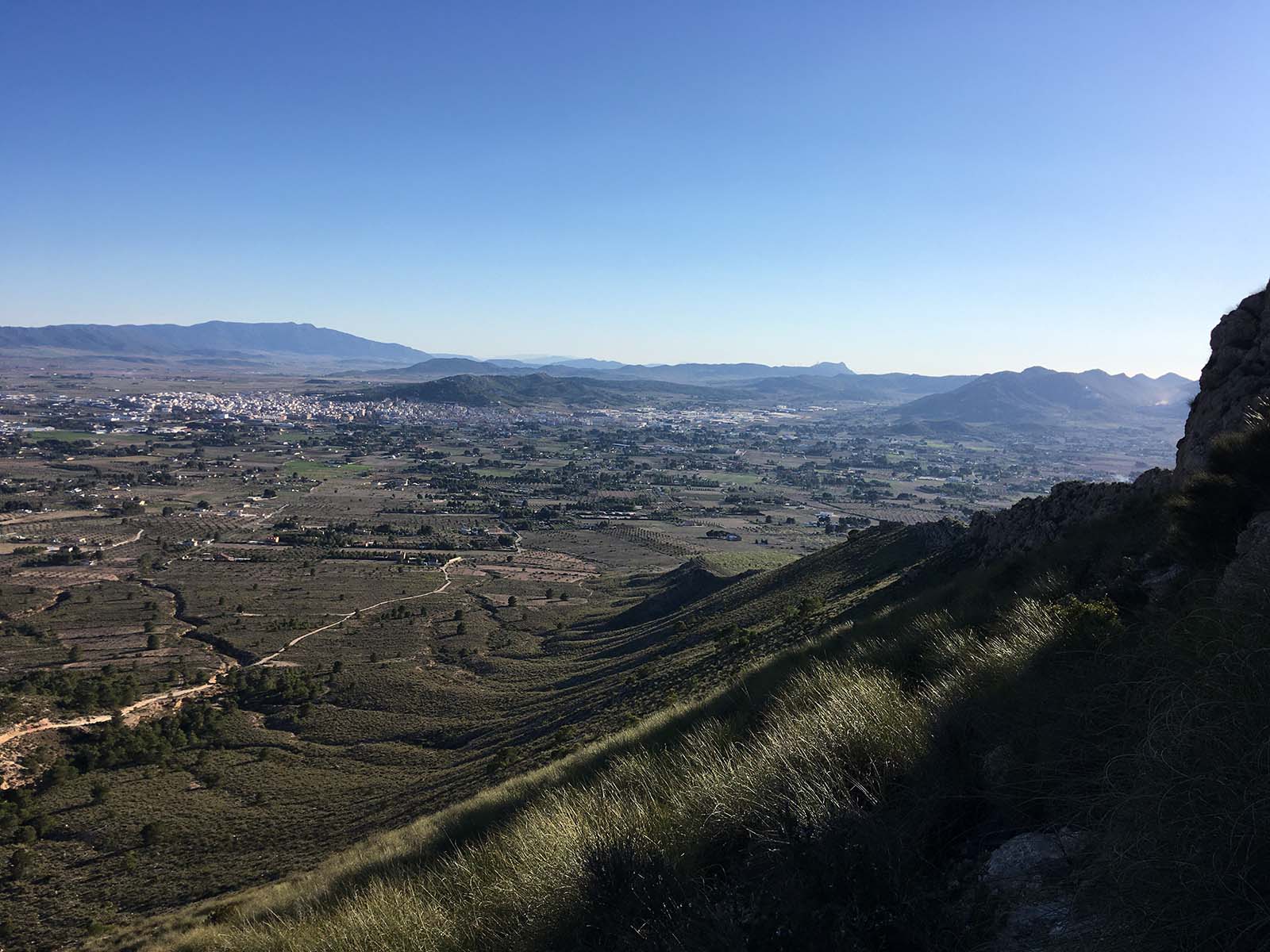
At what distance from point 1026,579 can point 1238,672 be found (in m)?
6.67

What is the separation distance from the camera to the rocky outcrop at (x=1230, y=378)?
987 centimetres

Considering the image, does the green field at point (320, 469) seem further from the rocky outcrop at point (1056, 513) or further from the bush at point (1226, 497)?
the bush at point (1226, 497)

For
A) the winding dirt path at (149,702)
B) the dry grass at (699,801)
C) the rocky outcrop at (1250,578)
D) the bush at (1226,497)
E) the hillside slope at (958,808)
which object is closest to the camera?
the hillside slope at (958,808)

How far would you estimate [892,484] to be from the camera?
12425 centimetres

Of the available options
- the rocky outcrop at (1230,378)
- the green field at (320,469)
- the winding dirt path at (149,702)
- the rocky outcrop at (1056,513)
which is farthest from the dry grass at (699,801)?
the green field at (320,469)

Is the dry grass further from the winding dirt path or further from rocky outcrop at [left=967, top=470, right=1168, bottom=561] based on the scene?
the winding dirt path

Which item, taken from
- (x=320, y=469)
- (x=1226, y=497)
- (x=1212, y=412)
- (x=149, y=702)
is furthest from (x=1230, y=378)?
(x=320, y=469)

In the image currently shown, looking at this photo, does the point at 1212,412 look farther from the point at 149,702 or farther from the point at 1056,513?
the point at 149,702

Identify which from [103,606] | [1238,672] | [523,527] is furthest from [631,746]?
[523,527]

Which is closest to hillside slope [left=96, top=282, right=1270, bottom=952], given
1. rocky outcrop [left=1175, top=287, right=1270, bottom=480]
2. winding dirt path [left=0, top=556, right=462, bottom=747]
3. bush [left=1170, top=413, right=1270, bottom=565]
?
bush [left=1170, top=413, right=1270, bottom=565]

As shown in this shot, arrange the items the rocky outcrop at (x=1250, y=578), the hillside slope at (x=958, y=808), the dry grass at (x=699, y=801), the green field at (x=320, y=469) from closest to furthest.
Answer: the hillside slope at (x=958, y=808) < the rocky outcrop at (x=1250, y=578) < the dry grass at (x=699, y=801) < the green field at (x=320, y=469)

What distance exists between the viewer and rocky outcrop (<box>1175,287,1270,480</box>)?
987cm

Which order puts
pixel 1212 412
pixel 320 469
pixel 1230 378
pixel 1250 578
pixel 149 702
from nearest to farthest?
pixel 1250 578 → pixel 1212 412 → pixel 1230 378 → pixel 149 702 → pixel 320 469

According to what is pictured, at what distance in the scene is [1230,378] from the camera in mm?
10695
